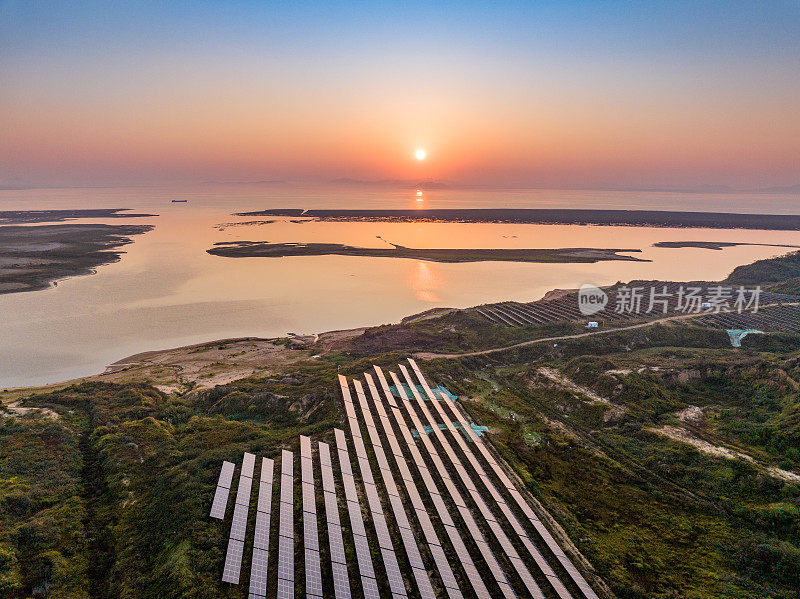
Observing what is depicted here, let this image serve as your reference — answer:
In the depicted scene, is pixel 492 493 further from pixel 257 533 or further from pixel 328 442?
pixel 257 533

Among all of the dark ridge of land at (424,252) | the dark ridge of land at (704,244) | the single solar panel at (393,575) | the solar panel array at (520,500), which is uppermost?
the dark ridge of land at (704,244)

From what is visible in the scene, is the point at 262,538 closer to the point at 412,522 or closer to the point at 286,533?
the point at 286,533

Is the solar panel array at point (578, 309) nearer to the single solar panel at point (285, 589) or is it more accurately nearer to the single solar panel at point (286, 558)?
the single solar panel at point (286, 558)

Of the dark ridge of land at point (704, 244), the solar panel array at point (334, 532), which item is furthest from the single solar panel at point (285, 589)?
the dark ridge of land at point (704, 244)

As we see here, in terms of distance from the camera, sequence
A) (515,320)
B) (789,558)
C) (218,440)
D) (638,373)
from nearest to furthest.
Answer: (789,558)
(218,440)
(638,373)
(515,320)

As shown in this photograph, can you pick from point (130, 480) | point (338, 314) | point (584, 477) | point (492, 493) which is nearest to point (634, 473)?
point (584, 477)

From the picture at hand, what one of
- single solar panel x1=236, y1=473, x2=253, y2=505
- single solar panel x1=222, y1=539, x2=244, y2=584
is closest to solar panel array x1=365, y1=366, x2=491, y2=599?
single solar panel x1=222, y1=539, x2=244, y2=584

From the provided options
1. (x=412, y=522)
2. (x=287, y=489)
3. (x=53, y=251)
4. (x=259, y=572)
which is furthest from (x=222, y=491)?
(x=53, y=251)
